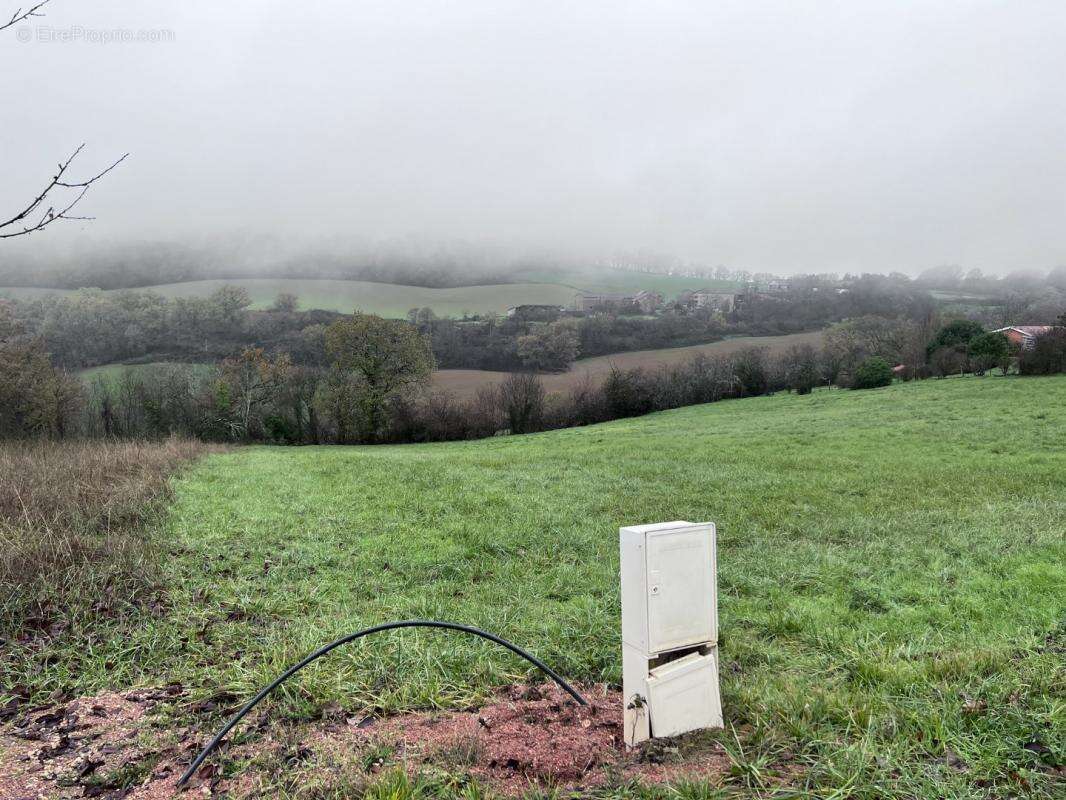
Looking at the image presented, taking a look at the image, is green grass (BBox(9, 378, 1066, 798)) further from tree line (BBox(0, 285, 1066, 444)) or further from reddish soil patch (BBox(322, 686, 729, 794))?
tree line (BBox(0, 285, 1066, 444))

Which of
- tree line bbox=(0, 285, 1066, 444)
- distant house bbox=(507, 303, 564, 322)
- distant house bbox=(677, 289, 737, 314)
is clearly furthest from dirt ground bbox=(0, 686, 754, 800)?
distant house bbox=(677, 289, 737, 314)

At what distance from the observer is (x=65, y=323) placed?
228 feet

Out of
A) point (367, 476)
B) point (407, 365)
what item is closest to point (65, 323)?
point (407, 365)

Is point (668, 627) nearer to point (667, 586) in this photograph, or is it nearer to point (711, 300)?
point (667, 586)

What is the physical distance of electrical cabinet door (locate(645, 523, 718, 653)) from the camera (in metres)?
2.93

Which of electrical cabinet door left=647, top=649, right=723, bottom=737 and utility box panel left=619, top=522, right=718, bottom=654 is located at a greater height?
utility box panel left=619, top=522, right=718, bottom=654

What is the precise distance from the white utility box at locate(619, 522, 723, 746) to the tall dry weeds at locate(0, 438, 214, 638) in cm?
499

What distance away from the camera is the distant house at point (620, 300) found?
314 feet

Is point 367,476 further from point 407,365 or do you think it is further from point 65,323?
point 65,323

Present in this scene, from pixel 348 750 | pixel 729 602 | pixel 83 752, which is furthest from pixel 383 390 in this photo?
pixel 348 750

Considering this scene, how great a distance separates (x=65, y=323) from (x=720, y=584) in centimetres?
8446

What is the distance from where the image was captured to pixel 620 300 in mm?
98500

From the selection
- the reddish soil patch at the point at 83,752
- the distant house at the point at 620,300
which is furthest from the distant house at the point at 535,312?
the reddish soil patch at the point at 83,752

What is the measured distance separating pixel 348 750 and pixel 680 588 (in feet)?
6.46
